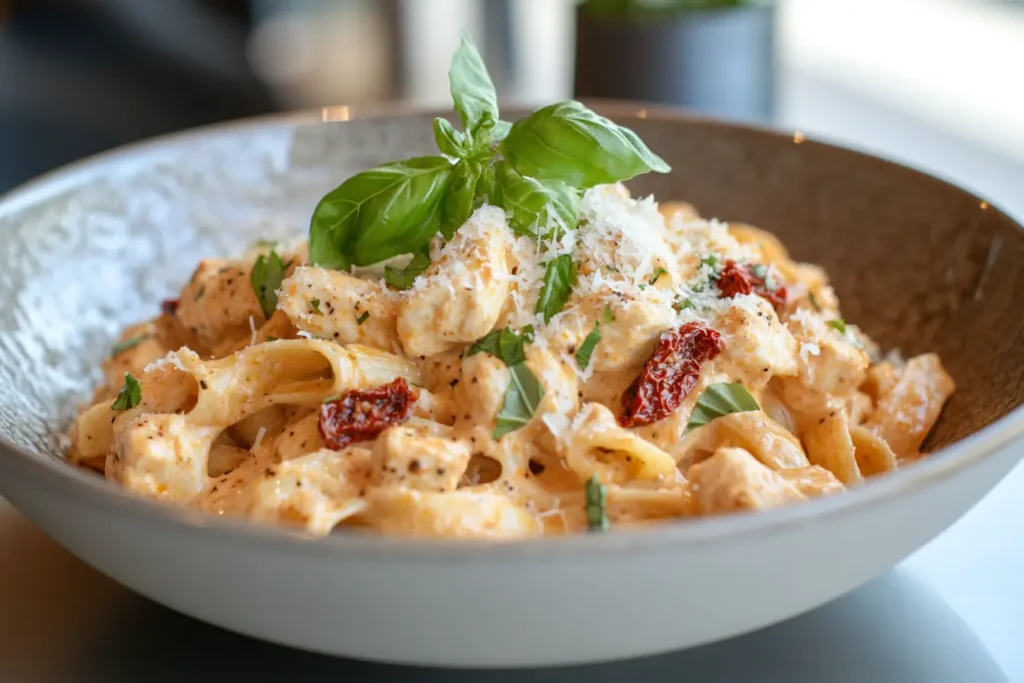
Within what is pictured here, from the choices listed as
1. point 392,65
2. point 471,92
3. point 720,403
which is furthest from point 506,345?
point 392,65

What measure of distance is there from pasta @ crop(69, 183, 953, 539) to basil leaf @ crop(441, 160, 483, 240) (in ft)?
0.11

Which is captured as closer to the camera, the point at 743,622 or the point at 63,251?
the point at 743,622

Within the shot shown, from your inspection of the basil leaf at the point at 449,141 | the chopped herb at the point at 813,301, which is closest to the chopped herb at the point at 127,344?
the basil leaf at the point at 449,141

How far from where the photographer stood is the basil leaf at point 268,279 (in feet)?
6.72

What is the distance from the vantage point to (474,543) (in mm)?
1173

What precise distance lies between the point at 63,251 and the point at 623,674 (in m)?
1.55

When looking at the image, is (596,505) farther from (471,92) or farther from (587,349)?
(471,92)

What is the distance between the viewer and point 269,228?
2783 millimetres

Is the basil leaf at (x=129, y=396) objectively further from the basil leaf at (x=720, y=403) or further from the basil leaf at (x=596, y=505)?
the basil leaf at (x=720, y=403)

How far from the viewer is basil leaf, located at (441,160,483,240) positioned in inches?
74.6

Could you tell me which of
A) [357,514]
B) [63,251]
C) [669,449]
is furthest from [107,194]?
[669,449]

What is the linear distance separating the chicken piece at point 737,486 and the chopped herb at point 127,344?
4.02 ft

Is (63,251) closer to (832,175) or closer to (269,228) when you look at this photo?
(269,228)

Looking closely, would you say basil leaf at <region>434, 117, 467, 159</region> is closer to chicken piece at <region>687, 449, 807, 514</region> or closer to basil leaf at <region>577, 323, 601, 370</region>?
basil leaf at <region>577, 323, 601, 370</region>
